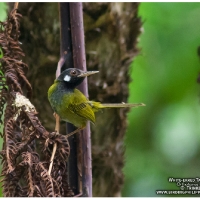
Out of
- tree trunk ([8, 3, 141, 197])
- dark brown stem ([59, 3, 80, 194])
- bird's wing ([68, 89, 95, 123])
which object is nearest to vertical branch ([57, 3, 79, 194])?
dark brown stem ([59, 3, 80, 194])

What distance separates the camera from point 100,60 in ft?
7.00

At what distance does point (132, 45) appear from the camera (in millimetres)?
2197

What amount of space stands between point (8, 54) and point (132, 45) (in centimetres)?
72

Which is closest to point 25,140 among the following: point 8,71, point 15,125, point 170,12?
point 15,125

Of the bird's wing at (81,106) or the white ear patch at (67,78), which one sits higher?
the white ear patch at (67,78)

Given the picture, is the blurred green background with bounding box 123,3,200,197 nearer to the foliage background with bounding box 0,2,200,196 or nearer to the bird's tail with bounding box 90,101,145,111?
the foliage background with bounding box 0,2,200,196

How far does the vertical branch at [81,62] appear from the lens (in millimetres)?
1820

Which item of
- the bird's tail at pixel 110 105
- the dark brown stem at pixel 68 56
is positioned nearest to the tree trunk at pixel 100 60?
the bird's tail at pixel 110 105

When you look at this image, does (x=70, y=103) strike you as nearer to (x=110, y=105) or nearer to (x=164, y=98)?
(x=110, y=105)

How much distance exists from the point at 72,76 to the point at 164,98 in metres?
0.71

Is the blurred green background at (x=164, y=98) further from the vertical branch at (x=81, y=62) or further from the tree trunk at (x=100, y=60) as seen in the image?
the vertical branch at (x=81, y=62)

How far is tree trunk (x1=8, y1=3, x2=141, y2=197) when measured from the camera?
81.8 inches

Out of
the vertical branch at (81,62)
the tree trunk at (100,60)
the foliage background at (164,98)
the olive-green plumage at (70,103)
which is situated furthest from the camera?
the foliage background at (164,98)

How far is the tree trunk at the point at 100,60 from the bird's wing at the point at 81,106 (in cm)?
15
